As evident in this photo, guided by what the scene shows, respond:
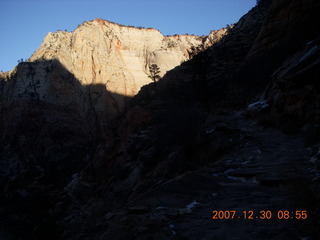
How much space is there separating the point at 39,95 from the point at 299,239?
42.4 m

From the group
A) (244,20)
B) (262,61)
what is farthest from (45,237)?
(244,20)

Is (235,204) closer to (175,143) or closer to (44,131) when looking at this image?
(175,143)

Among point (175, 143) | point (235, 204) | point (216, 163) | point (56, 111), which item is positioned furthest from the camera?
point (56, 111)

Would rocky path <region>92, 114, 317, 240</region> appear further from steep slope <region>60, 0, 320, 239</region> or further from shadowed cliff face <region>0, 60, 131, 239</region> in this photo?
shadowed cliff face <region>0, 60, 131, 239</region>

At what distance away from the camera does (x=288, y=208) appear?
4059 mm

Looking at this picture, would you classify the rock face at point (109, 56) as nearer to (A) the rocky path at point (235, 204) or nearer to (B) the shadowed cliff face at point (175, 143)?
(B) the shadowed cliff face at point (175, 143)

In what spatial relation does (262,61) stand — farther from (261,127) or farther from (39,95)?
(39,95)

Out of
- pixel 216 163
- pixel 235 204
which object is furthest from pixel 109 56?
pixel 235 204
